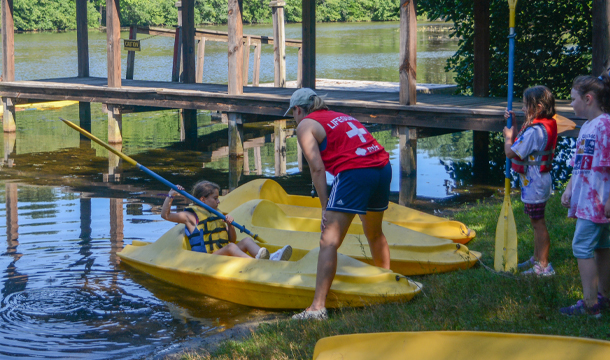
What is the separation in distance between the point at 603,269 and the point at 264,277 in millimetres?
2362

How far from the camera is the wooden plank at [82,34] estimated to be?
1472cm

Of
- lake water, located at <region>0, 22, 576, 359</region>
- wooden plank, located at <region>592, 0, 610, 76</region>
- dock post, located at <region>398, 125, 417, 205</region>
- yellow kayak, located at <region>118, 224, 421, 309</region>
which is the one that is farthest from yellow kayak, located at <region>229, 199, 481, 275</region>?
wooden plank, located at <region>592, 0, 610, 76</region>

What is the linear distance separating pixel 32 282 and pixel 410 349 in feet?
12.9

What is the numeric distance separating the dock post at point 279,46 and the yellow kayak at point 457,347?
1290 cm

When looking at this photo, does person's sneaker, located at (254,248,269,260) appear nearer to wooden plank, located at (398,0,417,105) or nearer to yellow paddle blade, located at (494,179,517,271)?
yellow paddle blade, located at (494,179,517,271)

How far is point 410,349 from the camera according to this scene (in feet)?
10.2

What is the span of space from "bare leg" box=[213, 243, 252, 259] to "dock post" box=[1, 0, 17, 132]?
10.4 meters

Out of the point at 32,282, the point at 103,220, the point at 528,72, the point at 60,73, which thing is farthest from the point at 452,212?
the point at 60,73

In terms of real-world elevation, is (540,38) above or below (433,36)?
below

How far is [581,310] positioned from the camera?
3.71 m

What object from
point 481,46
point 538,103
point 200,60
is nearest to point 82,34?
point 200,60

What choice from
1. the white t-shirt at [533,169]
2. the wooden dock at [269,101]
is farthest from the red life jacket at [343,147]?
the wooden dock at [269,101]

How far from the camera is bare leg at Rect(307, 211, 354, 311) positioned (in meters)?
4.15

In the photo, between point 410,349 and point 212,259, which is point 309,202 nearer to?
point 212,259
